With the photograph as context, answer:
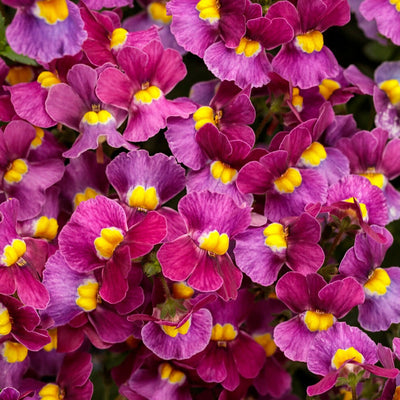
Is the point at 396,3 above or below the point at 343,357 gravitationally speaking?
above

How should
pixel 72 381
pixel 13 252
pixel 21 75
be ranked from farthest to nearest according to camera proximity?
1. pixel 21 75
2. pixel 72 381
3. pixel 13 252

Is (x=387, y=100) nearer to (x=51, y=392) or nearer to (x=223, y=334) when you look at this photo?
(x=223, y=334)

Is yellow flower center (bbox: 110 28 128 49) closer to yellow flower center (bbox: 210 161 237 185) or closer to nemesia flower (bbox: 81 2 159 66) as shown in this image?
nemesia flower (bbox: 81 2 159 66)

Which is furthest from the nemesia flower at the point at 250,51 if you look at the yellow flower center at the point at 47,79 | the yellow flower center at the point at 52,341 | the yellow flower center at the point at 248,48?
the yellow flower center at the point at 52,341

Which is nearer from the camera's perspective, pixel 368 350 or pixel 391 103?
pixel 368 350

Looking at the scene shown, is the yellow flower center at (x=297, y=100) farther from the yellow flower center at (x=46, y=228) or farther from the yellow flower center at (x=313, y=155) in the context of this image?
the yellow flower center at (x=46, y=228)

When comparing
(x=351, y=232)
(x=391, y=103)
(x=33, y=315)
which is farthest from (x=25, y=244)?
(x=391, y=103)

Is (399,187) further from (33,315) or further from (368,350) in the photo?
(33,315)

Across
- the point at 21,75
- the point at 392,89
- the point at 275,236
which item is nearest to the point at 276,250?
the point at 275,236
